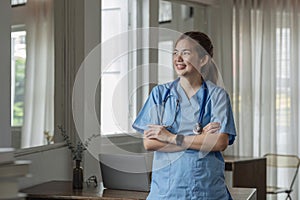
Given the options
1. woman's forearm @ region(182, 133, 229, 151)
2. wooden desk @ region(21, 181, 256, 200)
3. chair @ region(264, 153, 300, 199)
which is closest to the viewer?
woman's forearm @ region(182, 133, 229, 151)

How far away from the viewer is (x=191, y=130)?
7.29 ft

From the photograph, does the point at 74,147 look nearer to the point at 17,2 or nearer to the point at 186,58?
the point at 17,2

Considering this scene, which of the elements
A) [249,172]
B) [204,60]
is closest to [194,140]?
[204,60]

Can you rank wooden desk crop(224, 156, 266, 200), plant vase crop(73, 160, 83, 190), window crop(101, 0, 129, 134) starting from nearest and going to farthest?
plant vase crop(73, 160, 83, 190), window crop(101, 0, 129, 134), wooden desk crop(224, 156, 266, 200)

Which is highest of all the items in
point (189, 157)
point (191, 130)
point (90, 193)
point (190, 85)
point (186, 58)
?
point (186, 58)

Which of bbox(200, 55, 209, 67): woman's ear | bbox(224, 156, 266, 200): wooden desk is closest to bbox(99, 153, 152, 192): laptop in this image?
bbox(200, 55, 209, 67): woman's ear

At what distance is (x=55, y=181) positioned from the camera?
3869mm

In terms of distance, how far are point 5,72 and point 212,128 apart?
1510 millimetres

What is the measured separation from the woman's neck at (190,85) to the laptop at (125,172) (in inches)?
37.2

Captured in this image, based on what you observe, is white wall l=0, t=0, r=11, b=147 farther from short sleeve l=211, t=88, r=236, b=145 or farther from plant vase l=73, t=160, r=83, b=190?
short sleeve l=211, t=88, r=236, b=145

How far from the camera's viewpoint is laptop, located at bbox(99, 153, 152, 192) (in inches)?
125

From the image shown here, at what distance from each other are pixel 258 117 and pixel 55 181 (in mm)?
2882

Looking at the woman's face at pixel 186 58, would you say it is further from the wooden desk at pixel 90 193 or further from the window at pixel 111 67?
the window at pixel 111 67

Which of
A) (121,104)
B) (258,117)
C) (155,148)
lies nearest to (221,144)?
(155,148)
